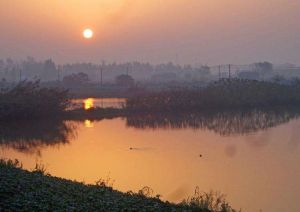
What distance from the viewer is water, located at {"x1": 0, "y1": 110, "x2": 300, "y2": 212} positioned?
16.5 meters

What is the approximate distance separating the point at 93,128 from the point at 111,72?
467 feet

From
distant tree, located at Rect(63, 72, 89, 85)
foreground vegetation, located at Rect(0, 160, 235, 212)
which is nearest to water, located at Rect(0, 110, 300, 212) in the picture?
foreground vegetation, located at Rect(0, 160, 235, 212)

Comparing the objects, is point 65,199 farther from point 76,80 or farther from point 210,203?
point 76,80

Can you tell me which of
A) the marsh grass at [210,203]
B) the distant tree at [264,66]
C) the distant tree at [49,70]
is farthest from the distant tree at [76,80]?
the distant tree at [264,66]

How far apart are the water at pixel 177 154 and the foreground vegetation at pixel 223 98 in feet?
18.8

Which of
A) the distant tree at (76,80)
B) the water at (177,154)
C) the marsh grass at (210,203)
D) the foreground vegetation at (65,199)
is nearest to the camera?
the foreground vegetation at (65,199)

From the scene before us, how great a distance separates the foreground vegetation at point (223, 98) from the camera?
43250 mm

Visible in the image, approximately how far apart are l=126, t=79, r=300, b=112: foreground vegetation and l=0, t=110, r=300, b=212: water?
574cm

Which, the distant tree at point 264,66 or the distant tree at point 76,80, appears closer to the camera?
the distant tree at point 76,80

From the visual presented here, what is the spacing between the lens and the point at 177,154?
2277 centimetres

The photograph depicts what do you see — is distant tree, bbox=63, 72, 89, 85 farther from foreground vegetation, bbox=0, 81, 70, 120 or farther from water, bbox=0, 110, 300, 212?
water, bbox=0, 110, 300, 212

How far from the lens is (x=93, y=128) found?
32625mm

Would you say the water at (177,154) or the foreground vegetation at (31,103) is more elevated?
the foreground vegetation at (31,103)

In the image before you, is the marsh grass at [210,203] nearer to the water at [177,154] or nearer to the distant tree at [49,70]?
the water at [177,154]
